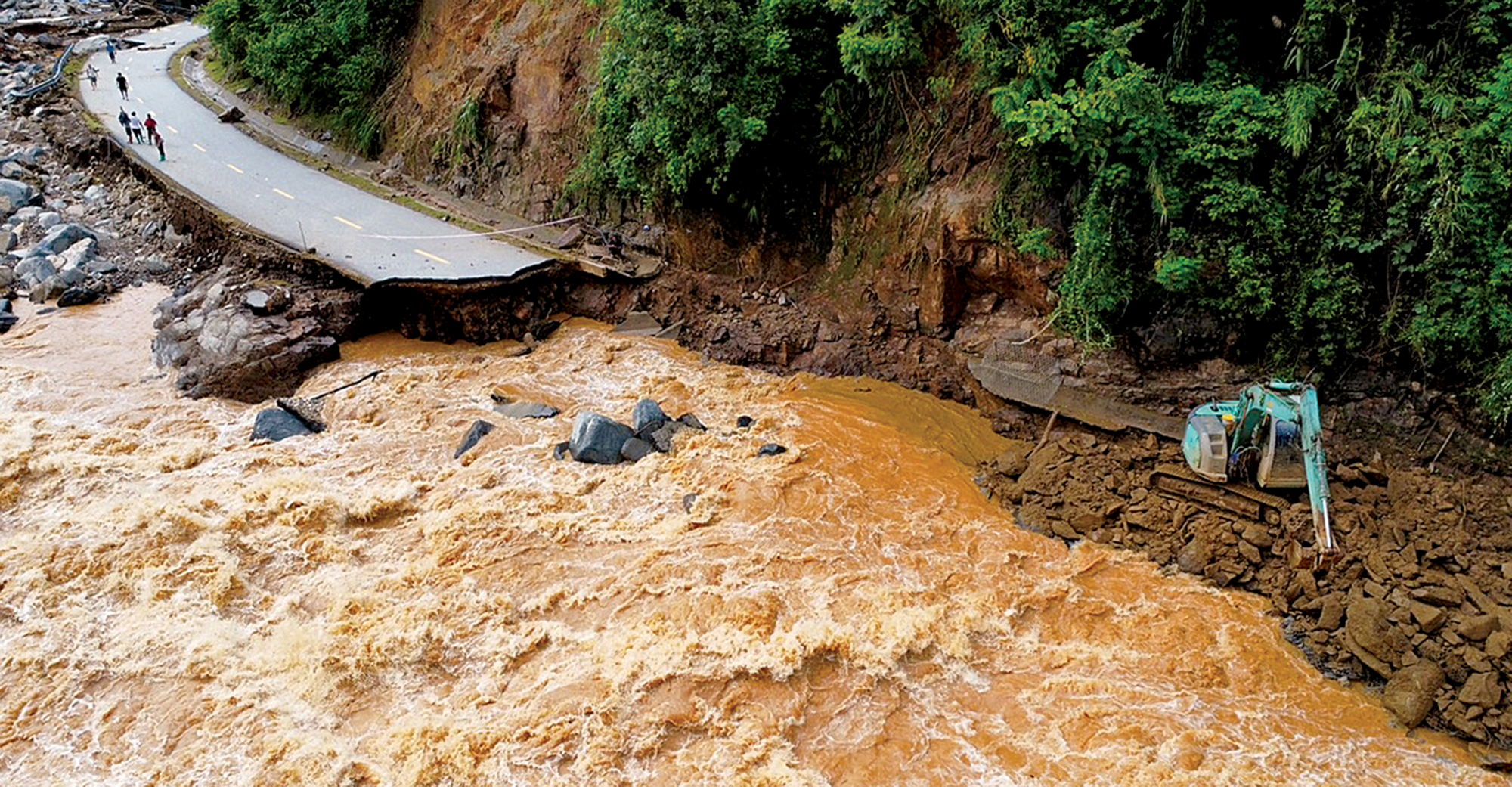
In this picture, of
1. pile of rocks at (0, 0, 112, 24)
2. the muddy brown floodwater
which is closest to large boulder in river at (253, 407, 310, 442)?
the muddy brown floodwater

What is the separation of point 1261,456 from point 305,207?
19378 millimetres

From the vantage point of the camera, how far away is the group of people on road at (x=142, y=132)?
21.4 m

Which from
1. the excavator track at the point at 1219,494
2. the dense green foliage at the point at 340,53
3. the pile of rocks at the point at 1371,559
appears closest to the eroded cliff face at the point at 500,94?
the dense green foliage at the point at 340,53

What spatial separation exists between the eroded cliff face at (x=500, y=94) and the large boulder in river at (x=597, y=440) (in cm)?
773

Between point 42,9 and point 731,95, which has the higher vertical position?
point 42,9

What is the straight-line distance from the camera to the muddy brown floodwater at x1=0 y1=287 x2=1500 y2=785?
26.9 feet

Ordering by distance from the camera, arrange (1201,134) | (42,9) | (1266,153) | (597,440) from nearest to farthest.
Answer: (1266,153) → (1201,134) → (597,440) → (42,9)

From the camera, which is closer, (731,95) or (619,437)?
(619,437)

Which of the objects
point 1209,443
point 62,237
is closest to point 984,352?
point 1209,443

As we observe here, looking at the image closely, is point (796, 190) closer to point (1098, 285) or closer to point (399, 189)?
point (1098, 285)

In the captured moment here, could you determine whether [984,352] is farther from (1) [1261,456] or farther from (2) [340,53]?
(2) [340,53]

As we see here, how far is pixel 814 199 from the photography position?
15969 mm

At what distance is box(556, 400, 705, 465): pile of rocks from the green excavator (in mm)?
7169

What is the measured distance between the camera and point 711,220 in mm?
16797
